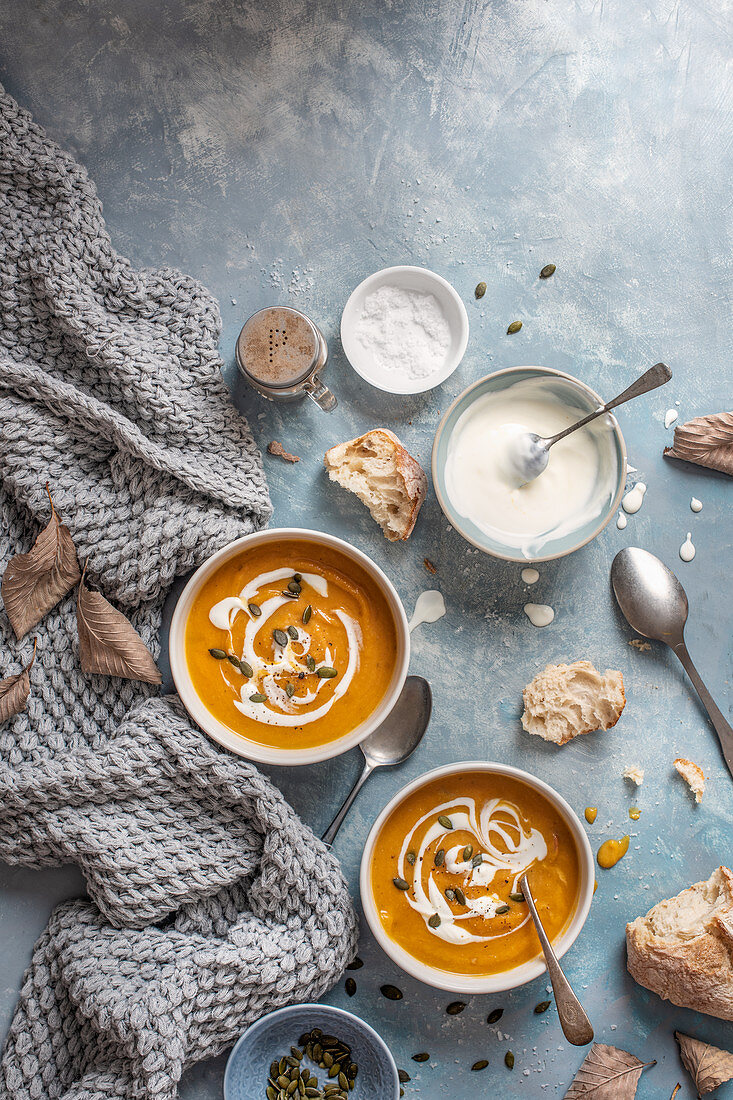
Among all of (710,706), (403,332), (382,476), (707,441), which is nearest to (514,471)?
(382,476)

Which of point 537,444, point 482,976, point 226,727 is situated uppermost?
point 537,444

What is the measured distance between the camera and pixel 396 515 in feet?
6.48

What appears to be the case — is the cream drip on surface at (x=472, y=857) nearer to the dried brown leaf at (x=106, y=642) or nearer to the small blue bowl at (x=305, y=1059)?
the small blue bowl at (x=305, y=1059)

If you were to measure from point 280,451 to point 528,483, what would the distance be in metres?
0.73

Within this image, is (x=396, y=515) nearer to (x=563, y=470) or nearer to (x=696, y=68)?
(x=563, y=470)

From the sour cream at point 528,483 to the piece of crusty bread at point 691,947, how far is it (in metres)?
1.10

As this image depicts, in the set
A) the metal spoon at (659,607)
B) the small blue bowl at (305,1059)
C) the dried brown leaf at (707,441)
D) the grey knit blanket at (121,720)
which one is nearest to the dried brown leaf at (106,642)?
the grey knit blanket at (121,720)

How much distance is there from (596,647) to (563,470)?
555 millimetres

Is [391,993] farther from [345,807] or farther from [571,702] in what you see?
[571,702]

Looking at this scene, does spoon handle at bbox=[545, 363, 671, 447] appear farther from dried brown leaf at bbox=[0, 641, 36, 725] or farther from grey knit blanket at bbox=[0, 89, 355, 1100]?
dried brown leaf at bbox=[0, 641, 36, 725]

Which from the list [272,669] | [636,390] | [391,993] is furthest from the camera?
[391,993]

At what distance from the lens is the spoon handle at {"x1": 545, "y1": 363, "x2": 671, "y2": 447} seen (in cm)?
170

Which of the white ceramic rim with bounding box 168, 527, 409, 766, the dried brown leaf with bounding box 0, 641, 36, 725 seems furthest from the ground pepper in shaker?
the dried brown leaf with bounding box 0, 641, 36, 725

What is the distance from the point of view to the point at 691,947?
183 cm
